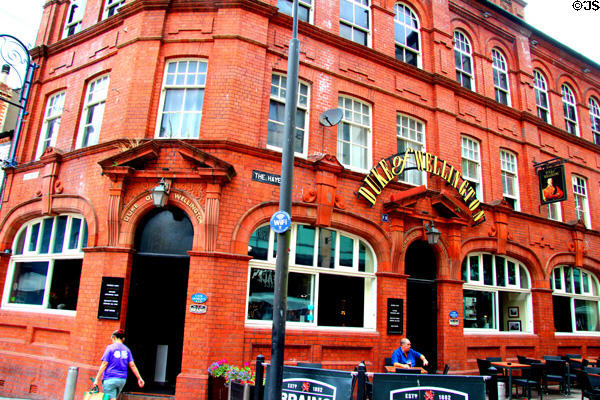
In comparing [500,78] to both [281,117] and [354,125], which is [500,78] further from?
[281,117]

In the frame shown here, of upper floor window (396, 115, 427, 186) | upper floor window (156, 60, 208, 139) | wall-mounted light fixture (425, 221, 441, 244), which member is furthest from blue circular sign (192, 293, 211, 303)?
upper floor window (396, 115, 427, 186)

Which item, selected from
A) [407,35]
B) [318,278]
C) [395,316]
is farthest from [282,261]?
[407,35]

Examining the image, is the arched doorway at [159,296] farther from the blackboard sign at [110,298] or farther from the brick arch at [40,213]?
the brick arch at [40,213]

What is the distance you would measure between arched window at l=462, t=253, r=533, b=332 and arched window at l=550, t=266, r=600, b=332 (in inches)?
62.7

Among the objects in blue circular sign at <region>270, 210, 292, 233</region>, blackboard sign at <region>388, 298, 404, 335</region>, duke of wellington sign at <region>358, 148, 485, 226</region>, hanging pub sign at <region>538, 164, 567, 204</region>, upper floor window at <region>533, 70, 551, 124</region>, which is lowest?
blackboard sign at <region>388, 298, 404, 335</region>

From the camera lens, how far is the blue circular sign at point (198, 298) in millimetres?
8344

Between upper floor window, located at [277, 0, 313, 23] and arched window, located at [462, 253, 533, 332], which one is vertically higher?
upper floor window, located at [277, 0, 313, 23]

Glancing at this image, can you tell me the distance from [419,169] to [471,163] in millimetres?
3359

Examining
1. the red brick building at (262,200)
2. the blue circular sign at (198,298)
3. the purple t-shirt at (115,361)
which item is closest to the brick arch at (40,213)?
the red brick building at (262,200)

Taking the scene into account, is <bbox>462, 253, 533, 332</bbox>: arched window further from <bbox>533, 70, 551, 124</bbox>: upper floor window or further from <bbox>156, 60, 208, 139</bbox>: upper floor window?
<bbox>156, 60, 208, 139</bbox>: upper floor window

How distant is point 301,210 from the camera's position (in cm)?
977

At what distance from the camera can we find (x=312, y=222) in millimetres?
9930

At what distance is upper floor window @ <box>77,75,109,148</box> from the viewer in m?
→ 10.9

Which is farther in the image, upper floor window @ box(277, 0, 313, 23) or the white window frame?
upper floor window @ box(277, 0, 313, 23)
